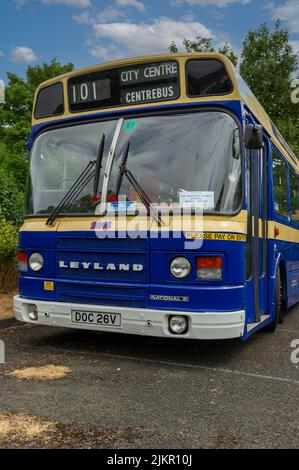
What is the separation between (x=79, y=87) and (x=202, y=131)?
1.64 metres

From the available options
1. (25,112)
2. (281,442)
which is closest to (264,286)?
(281,442)

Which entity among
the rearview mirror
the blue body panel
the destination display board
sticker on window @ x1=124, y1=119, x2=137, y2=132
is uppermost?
the destination display board

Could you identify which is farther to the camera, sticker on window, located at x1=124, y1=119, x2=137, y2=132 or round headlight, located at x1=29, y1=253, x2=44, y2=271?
round headlight, located at x1=29, y1=253, x2=44, y2=271

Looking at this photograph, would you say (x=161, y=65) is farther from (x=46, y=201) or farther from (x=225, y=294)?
(x=225, y=294)

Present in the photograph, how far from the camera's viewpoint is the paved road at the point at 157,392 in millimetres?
3693

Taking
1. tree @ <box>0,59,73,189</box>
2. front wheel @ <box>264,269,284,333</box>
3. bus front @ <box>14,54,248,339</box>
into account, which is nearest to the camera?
bus front @ <box>14,54,248,339</box>

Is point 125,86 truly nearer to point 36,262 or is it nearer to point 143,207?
point 143,207

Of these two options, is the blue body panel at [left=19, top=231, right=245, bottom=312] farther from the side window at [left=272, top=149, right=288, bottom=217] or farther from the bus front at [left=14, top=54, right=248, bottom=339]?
the side window at [left=272, top=149, right=288, bottom=217]

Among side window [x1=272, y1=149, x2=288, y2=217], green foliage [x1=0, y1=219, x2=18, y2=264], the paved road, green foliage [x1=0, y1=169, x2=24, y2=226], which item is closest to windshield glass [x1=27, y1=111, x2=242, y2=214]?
the paved road

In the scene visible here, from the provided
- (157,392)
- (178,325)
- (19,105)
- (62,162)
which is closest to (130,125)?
(62,162)

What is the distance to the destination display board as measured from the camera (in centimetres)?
571

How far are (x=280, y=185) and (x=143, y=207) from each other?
10.2 feet

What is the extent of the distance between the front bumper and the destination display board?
2.20 meters

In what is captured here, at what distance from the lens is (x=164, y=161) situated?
220 inches
